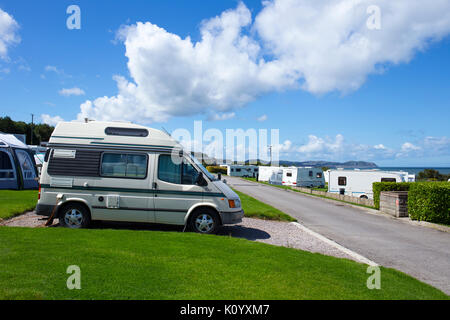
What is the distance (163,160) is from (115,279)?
13.9 feet

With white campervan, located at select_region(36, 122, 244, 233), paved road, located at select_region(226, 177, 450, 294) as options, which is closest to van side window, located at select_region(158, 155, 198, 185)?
white campervan, located at select_region(36, 122, 244, 233)

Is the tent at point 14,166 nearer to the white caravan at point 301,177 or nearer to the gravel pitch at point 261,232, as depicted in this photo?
the gravel pitch at point 261,232

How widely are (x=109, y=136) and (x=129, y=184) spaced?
4.56ft

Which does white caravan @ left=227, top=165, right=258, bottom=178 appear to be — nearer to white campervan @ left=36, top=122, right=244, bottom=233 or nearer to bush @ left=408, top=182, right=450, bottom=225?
bush @ left=408, top=182, right=450, bottom=225

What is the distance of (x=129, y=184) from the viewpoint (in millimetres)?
8422

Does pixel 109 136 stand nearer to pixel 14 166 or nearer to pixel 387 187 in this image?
pixel 14 166

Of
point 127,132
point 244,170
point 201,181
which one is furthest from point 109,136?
point 244,170

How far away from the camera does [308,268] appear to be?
18.2 feet

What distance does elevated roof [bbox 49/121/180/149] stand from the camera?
28.1ft

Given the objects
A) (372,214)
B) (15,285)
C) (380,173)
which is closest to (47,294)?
(15,285)

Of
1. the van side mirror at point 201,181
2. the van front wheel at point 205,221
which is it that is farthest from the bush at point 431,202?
the van side mirror at point 201,181

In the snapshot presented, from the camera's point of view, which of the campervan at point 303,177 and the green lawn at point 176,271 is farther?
the campervan at point 303,177

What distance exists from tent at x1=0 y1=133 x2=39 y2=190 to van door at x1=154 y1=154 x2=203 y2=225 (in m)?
11.2

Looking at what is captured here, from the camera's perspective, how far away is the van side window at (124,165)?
8484mm
